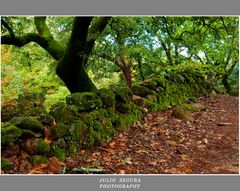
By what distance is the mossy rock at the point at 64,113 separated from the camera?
185 inches

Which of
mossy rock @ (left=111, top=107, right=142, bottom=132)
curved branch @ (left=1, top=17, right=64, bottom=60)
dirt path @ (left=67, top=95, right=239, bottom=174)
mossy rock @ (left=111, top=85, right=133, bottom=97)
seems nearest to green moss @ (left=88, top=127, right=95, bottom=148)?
dirt path @ (left=67, top=95, right=239, bottom=174)

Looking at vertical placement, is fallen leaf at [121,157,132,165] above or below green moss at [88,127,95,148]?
below

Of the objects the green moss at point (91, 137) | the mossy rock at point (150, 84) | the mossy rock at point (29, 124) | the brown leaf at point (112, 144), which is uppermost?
the mossy rock at point (150, 84)

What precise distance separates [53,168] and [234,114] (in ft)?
16.2

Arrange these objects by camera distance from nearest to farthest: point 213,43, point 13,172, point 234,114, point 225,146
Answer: point 13,172 < point 225,146 < point 234,114 < point 213,43

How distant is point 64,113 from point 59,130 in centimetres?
35

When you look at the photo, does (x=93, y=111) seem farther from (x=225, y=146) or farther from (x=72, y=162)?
(x=225, y=146)

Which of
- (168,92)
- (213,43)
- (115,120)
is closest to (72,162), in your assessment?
(115,120)

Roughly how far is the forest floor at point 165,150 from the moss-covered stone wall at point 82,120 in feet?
0.48

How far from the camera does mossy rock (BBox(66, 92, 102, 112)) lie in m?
5.23

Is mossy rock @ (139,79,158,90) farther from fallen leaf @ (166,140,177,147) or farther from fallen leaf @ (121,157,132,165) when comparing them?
fallen leaf @ (121,157,132,165)

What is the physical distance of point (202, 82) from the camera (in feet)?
33.3

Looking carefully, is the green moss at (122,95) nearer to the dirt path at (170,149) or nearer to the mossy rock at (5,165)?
the dirt path at (170,149)

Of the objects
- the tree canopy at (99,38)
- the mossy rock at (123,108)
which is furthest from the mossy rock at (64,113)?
the tree canopy at (99,38)
